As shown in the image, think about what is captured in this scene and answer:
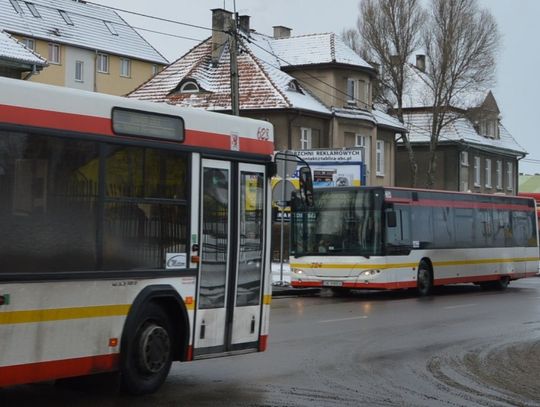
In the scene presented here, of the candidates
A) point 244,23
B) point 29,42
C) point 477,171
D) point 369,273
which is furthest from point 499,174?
point 369,273

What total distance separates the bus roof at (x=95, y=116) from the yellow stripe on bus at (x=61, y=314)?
1.51 m

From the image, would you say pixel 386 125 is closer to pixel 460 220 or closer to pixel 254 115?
pixel 254 115

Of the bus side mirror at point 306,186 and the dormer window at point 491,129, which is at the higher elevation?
the dormer window at point 491,129

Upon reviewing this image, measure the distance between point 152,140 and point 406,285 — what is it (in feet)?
54.3

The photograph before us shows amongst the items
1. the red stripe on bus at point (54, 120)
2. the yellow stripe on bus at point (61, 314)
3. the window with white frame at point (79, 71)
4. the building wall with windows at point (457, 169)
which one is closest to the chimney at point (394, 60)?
the building wall with windows at point (457, 169)

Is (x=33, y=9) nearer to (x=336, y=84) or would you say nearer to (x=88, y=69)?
(x=88, y=69)

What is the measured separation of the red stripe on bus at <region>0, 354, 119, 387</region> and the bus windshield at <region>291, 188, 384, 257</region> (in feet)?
51.0

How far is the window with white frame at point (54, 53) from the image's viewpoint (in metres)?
67.0

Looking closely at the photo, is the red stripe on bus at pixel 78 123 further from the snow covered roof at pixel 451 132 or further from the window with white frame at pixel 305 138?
the snow covered roof at pixel 451 132

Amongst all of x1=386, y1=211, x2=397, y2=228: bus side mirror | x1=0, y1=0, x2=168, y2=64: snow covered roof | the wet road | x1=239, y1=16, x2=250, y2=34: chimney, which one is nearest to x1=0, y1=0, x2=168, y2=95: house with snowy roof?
x1=0, y1=0, x2=168, y2=64: snow covered roof

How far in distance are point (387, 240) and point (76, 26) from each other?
50.1m

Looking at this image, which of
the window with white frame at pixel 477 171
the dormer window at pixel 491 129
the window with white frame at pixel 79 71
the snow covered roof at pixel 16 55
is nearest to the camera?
the snow covered roof at pixel 16 55

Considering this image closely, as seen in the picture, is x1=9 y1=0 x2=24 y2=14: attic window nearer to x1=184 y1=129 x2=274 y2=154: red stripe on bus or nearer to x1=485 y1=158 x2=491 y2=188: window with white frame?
x1=485 y1=158 x2=491 y2=188: window with white frame

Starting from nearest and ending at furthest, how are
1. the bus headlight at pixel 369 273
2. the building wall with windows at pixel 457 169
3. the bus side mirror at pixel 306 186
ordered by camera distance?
the bus side mirror at pixel 306 186 → the bus headlight at pixel 369 273 → the building wall with windows at pixel 457 169
